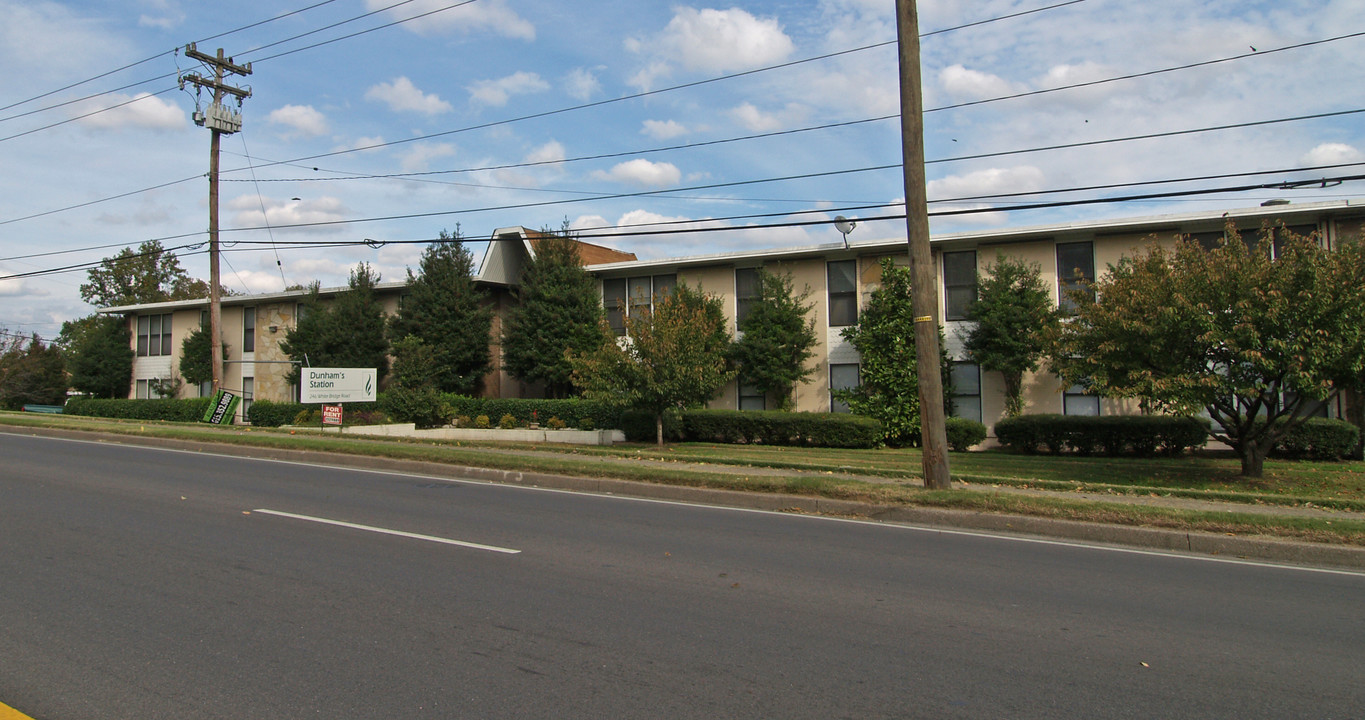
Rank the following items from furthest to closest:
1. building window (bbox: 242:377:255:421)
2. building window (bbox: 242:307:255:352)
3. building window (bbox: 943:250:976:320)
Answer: building window (bbox: 242:307:255:352) < building window (bbox: 242:377:255:421) < building window (bbox: 943:250:976:320)

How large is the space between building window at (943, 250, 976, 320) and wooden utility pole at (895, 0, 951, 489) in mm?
13070

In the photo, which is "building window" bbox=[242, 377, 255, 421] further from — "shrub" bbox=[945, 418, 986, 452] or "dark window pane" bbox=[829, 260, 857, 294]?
"shrub" bbox=[945, 418, 986, 452]

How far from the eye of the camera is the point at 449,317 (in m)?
29.7

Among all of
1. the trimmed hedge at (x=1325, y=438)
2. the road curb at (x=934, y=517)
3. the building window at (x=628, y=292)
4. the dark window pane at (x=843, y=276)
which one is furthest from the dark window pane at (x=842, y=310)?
the road curb at (x=934, y=517)

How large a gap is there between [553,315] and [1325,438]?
69.3 ft

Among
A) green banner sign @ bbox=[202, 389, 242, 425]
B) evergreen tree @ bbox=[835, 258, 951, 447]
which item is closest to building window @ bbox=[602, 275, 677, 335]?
evergreen tree @ bbox=[835, 258, 951, 447]

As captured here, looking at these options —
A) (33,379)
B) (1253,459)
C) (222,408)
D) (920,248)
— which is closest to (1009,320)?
(1253,459)

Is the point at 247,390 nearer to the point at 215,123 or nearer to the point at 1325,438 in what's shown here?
the point at 215,123

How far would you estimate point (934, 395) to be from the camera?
11.8 metres

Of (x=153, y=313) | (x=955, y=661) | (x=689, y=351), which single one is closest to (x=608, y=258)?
(x=689, y=351)

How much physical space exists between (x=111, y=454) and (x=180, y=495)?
786 cm

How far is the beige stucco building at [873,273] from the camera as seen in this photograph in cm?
2153

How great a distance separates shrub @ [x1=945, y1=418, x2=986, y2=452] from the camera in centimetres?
2216

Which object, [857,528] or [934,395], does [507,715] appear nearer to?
[857,528]
